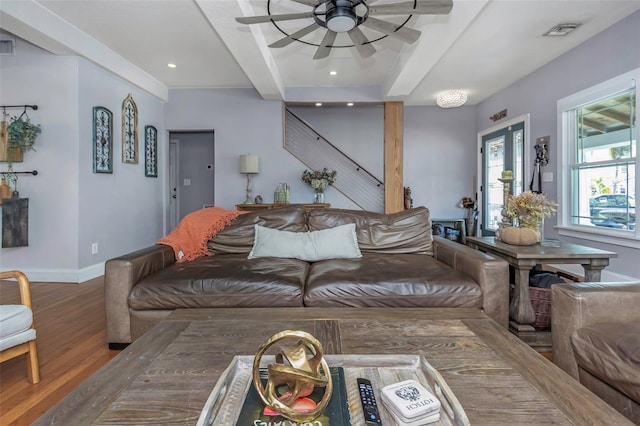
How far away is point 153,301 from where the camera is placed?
6.50ft

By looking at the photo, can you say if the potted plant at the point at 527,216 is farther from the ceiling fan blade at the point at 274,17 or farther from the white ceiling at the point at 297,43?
the ceiling fan blade at the point at 274,17

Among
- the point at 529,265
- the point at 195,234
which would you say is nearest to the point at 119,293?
the point at 195,234

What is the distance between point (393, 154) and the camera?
554 cm

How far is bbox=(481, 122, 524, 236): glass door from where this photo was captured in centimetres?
532

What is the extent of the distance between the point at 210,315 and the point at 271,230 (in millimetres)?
1299

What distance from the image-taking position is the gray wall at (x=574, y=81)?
3.32 metres

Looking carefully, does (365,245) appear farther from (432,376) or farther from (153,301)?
(432,376)

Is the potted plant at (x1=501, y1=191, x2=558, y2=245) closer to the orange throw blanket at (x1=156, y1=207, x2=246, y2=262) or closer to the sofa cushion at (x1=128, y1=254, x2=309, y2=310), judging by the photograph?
the sofa cushion at (x1=128, y1=254, x2=309, y2=310)

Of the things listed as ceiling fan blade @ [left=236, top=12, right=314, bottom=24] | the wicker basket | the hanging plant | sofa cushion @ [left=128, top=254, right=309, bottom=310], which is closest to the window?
the wicker basket

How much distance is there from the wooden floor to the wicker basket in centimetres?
270

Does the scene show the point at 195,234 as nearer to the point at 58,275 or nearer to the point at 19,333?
the point at 19,333

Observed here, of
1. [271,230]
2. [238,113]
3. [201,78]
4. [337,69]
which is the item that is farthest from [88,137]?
[337,69]

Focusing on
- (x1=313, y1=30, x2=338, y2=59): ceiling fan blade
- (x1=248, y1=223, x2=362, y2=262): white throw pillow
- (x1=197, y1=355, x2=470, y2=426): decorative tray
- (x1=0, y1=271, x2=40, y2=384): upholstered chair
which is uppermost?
(x1=313, y1=30, x2=338, y2=59): ceiling fan blade

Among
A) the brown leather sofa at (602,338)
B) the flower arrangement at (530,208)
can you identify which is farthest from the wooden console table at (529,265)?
the brown leather sofa at (602,338)
